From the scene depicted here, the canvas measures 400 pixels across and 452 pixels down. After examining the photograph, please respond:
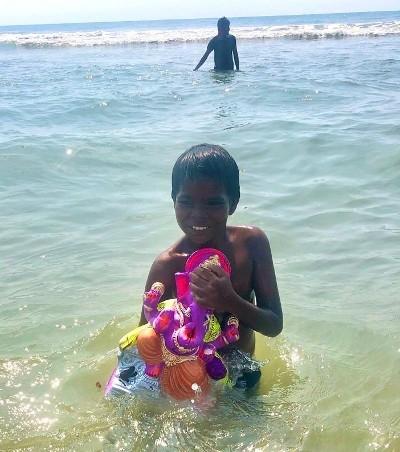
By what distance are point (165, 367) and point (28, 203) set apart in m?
3.81

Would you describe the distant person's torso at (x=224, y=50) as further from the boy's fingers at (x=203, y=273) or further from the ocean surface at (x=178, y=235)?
the boy's fingers at (x=203, y=273)

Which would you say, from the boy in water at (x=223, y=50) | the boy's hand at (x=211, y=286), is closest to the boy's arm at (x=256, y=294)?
the boy's hand at (x=211, y=286)

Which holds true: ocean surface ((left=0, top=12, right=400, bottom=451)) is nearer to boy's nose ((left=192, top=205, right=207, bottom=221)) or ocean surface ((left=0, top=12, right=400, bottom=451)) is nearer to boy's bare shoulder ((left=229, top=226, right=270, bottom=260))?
boy's bare shoulder ((left=229, top=226, right=270, bottom=260))

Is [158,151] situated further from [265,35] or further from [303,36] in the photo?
[265,35]

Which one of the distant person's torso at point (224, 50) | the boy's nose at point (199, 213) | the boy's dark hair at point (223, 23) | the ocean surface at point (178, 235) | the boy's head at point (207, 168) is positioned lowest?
the ocean surface at point (178, 235)

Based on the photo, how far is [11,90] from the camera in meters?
13.1

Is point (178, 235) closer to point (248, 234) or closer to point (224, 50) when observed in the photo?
point (248, 234)

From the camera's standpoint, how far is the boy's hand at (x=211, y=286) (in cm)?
238

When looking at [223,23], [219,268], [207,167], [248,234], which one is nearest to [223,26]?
[223,23]

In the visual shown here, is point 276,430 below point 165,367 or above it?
below

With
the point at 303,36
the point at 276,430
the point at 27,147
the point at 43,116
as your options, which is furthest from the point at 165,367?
the point at 303,36

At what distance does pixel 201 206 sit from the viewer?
8.35ft

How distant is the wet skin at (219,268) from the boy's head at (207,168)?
22 mm

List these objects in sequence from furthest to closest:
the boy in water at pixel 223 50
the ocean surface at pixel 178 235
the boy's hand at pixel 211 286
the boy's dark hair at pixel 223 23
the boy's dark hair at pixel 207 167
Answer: the boy's dark hair at pixel 223 23 < the boy in water at pixel 223 50 < the ocean surface at pixel 178 235 < the boy's dark hair at pixel 207 167 < the boy's hand at pixel 211 286
